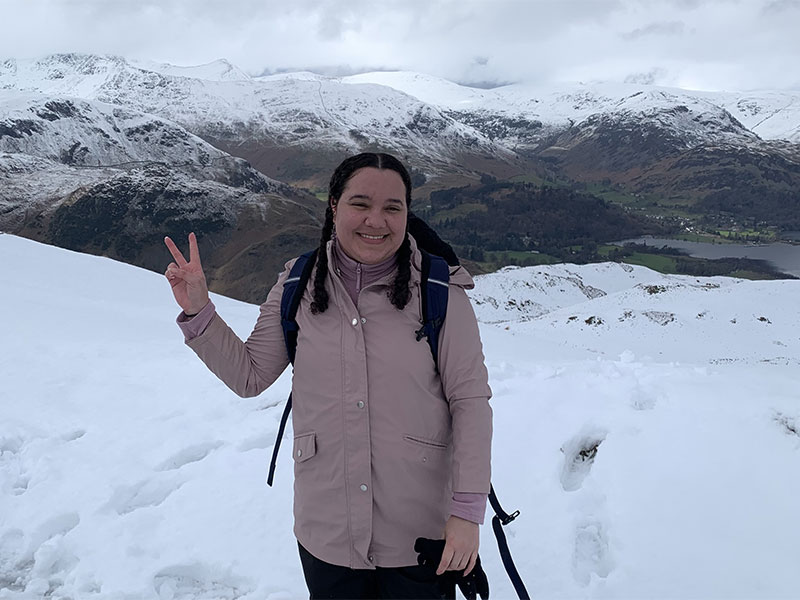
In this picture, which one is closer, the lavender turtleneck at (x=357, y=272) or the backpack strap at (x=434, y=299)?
the backpack strap at (x=434, y=299)

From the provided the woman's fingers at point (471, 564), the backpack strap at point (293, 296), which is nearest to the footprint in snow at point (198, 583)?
the woman's fingers at point (471, 564)

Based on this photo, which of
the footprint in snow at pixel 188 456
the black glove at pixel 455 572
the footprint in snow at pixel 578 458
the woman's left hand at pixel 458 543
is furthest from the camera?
the footprint in snow at pixel 188 456

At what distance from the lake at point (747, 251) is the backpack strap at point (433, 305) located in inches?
6303

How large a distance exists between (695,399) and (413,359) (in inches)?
190

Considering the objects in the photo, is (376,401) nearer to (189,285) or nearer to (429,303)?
(429,303)

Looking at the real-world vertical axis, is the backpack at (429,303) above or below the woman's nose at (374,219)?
below

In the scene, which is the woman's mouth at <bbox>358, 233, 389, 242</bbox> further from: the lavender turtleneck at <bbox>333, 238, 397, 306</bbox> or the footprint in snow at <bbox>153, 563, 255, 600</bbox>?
the footprint in snow at <bbox>153, 563, 255, 600</bbox>

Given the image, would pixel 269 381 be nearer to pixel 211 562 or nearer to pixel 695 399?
pixel 211 562

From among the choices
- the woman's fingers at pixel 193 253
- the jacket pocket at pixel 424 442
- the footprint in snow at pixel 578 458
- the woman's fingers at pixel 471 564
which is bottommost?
the footprint in snow at pixel 578 458

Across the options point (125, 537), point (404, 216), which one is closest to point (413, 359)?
point (404, 216)

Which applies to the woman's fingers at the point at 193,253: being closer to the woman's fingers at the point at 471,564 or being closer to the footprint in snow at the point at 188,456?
the woman's fingers at the point at 471,564

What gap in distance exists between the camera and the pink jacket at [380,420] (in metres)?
2.56

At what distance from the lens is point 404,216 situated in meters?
2.65

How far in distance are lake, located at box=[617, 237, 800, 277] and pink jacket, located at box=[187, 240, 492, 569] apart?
525ft
